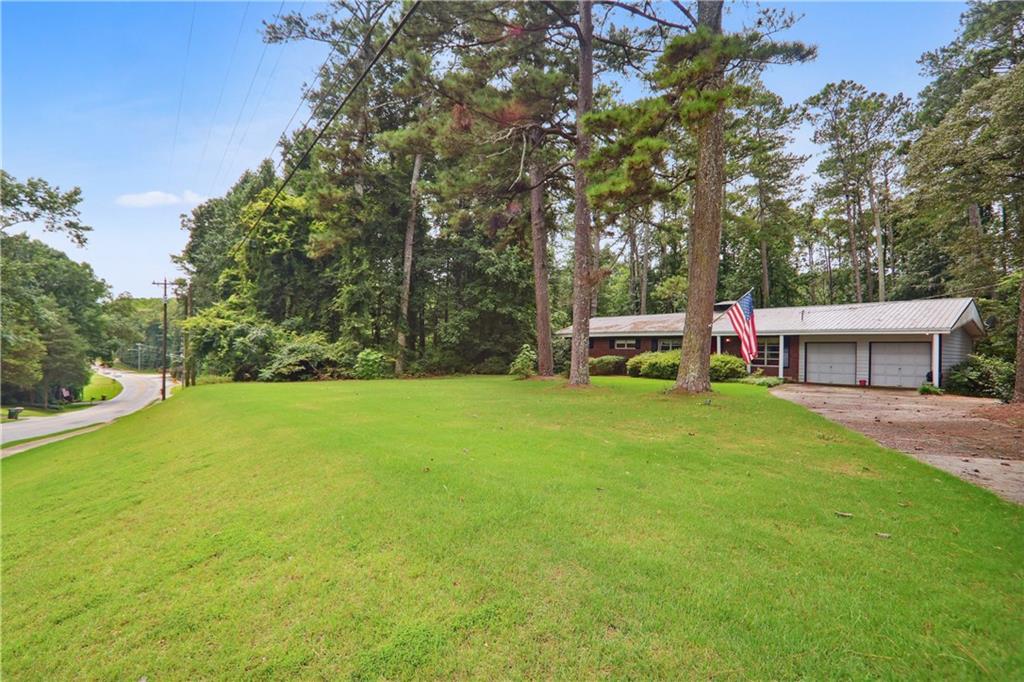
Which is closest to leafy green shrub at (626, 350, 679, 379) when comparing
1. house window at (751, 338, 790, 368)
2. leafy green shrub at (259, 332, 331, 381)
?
house window at (751, 338, 790, 368)

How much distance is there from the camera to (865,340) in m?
16.6

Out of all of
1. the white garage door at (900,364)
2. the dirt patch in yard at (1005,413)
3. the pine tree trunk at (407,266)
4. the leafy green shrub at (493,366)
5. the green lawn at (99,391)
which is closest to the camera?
the dirt patch in yard at (1005,413)

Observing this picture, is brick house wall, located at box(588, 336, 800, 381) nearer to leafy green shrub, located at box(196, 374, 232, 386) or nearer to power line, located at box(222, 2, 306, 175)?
power line, located at box(222, 2, 306, 175)

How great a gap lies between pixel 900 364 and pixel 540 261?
14.5 metres

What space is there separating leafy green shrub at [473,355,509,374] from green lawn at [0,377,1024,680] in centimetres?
1922

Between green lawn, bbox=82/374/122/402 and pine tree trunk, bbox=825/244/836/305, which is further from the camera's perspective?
green lawn, bbox=82/374/122/402

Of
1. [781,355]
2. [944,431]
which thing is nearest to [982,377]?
[781,355]

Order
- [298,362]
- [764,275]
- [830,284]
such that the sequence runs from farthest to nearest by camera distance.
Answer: [830,284] → [764,275] → [298,362]

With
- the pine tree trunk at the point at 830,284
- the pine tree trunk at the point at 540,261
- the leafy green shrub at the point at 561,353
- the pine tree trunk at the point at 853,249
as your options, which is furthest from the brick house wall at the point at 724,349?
the pine tree trunk at the point at 830,284

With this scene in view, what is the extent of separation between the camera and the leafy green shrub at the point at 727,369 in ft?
57.0

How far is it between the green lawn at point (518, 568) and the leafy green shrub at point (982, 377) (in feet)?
38.0

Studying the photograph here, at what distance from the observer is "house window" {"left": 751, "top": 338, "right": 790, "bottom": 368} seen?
1900cm

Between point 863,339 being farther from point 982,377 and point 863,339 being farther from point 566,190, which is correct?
point 566,190

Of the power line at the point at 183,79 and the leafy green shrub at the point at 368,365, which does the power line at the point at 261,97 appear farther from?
the leafy green shrub at the point at 368,365
